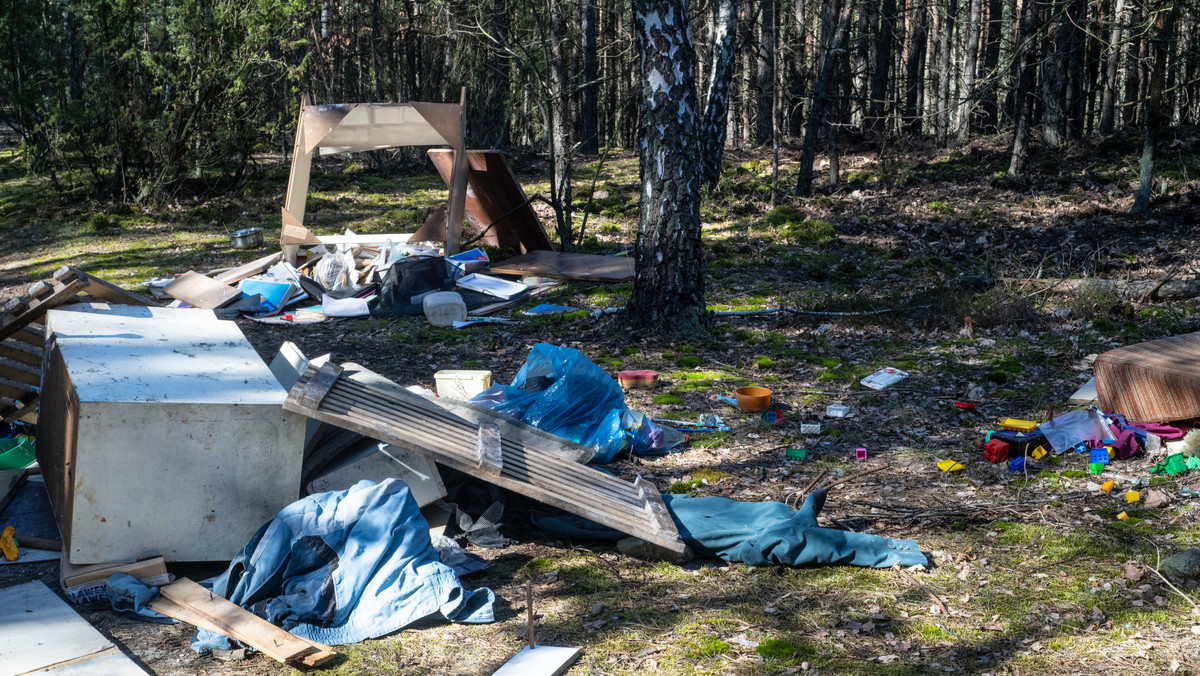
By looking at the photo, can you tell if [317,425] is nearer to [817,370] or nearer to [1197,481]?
[817,370]

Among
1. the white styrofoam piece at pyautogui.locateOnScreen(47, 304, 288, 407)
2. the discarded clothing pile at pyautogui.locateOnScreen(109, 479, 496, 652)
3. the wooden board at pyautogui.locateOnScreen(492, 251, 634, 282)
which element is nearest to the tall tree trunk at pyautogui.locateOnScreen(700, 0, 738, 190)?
the wooden board at pyautogui.locateOnScreen(492, 251, 634, 282)

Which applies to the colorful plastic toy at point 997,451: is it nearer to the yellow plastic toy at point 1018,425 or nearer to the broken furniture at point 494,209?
the yellow plastic toy at point 1018,425

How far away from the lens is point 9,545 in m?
3.97

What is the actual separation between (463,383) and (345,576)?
251 cm

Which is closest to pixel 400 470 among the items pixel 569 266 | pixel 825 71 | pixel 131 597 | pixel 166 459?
pixel 166 459

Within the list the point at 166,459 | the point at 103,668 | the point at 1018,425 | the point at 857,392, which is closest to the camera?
the point at 103,668

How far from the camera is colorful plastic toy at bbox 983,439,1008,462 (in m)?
4.96

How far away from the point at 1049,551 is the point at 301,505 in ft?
10.4

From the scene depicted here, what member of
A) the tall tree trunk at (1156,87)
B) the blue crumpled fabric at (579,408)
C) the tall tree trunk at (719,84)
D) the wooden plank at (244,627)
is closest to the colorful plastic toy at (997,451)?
the blue crumpled fabric at (579,408)

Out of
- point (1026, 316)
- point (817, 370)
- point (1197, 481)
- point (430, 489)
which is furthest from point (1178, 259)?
point (430, 489)

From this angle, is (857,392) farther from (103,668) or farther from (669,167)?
(103,668)

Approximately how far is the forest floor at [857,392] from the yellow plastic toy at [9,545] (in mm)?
111

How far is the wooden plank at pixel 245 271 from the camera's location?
9.83 m

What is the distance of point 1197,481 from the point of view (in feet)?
14.7
